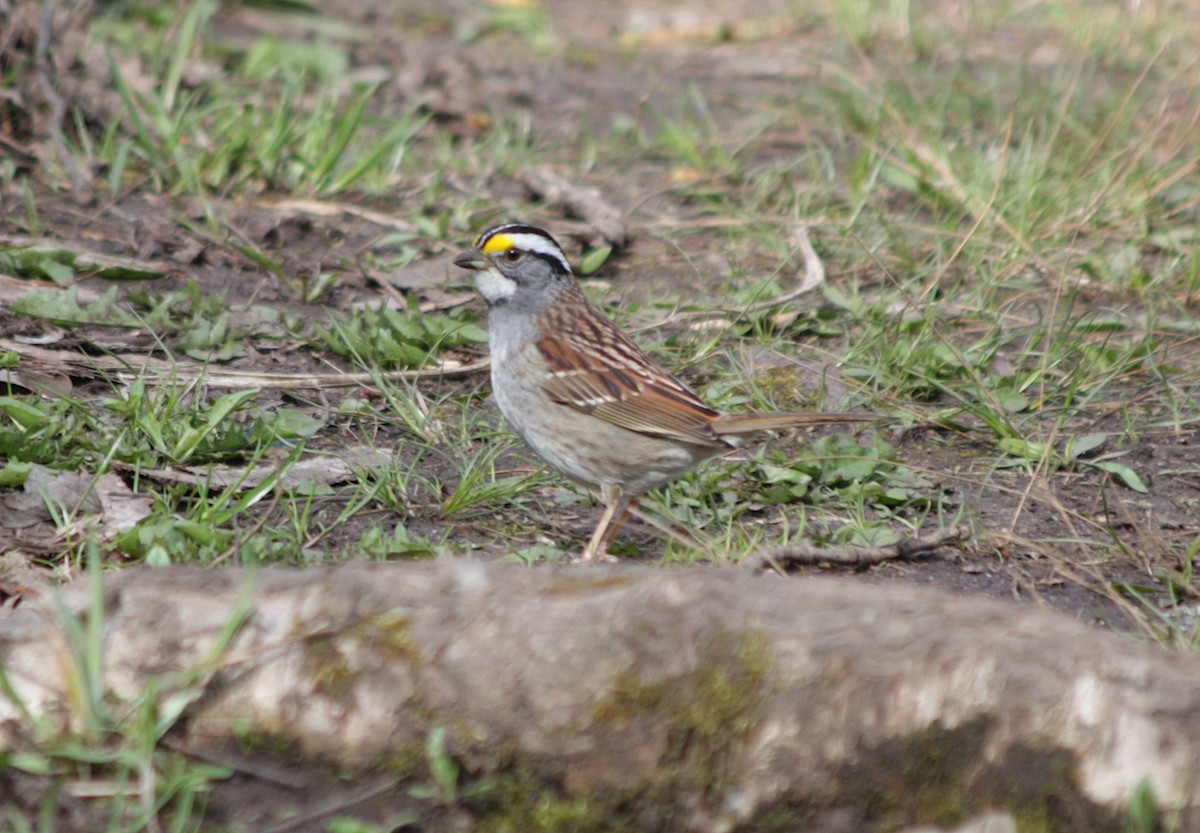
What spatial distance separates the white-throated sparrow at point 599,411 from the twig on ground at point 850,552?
0.41 metres

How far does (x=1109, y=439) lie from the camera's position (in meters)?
5.41

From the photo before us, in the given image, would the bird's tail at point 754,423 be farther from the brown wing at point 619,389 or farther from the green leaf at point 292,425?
the green leaf at point 292,425

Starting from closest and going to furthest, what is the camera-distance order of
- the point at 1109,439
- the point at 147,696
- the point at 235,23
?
the point at 147,696 → the point at 1109,439 → the point at 235,23

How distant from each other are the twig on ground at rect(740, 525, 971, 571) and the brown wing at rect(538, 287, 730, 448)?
539 mm

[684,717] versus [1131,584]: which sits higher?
[684,717]

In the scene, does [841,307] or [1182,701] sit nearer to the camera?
[1182,701]

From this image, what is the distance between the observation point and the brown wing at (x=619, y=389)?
4715 millimetres

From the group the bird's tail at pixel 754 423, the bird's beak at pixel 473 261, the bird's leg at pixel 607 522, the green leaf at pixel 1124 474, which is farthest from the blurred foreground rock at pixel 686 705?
the bird's beak at pixel 473 261

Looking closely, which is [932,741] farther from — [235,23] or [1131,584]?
[235,23]


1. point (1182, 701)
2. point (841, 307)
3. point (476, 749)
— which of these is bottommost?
point (841, 307)

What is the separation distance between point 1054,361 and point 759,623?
332 centimetres

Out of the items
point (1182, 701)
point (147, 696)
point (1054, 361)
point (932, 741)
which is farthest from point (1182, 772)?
point (1054, 361)

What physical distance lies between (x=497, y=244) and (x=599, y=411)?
830 millimetres

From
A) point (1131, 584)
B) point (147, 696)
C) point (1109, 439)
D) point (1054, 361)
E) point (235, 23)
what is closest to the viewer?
point (147, 696)
